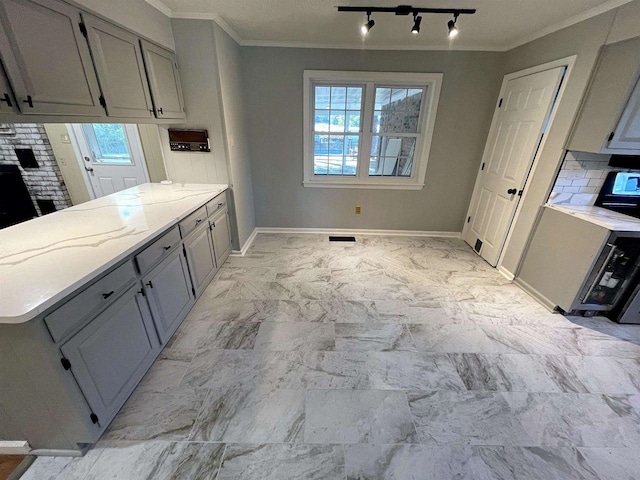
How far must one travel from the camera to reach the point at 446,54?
3.22 m

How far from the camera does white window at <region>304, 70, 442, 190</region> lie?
339cm

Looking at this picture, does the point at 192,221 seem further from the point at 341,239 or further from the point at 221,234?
the point at 341,239

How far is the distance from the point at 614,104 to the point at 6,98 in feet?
12.2

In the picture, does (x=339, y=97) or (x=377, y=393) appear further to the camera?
(x=339, y=97)

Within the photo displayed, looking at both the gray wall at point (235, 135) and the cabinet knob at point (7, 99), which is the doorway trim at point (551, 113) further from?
the cabinet knob at point (7, 99)

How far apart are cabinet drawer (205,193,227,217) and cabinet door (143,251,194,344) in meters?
0.64

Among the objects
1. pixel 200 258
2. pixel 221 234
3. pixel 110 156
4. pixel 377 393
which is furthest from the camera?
pixel 110 156

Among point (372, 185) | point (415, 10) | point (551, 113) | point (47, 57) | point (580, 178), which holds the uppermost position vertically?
point (415, 10)

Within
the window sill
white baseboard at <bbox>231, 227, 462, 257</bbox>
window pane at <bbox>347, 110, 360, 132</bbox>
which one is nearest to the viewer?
window pane at <bbox>347, 110, 360, 132</bbox>

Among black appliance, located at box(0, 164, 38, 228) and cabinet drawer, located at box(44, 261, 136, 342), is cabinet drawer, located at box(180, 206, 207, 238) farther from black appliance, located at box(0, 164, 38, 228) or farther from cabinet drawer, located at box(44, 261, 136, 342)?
black appliance, located at box(0, 164, 38, 228)

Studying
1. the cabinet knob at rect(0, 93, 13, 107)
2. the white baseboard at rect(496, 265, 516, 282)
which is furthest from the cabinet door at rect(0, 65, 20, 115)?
the white baseboard at rect(496, 265, 516, 282)

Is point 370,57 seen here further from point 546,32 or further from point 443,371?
point 443,371

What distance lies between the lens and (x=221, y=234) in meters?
2.97

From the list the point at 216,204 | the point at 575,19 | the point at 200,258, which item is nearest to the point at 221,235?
the point at 216,204
